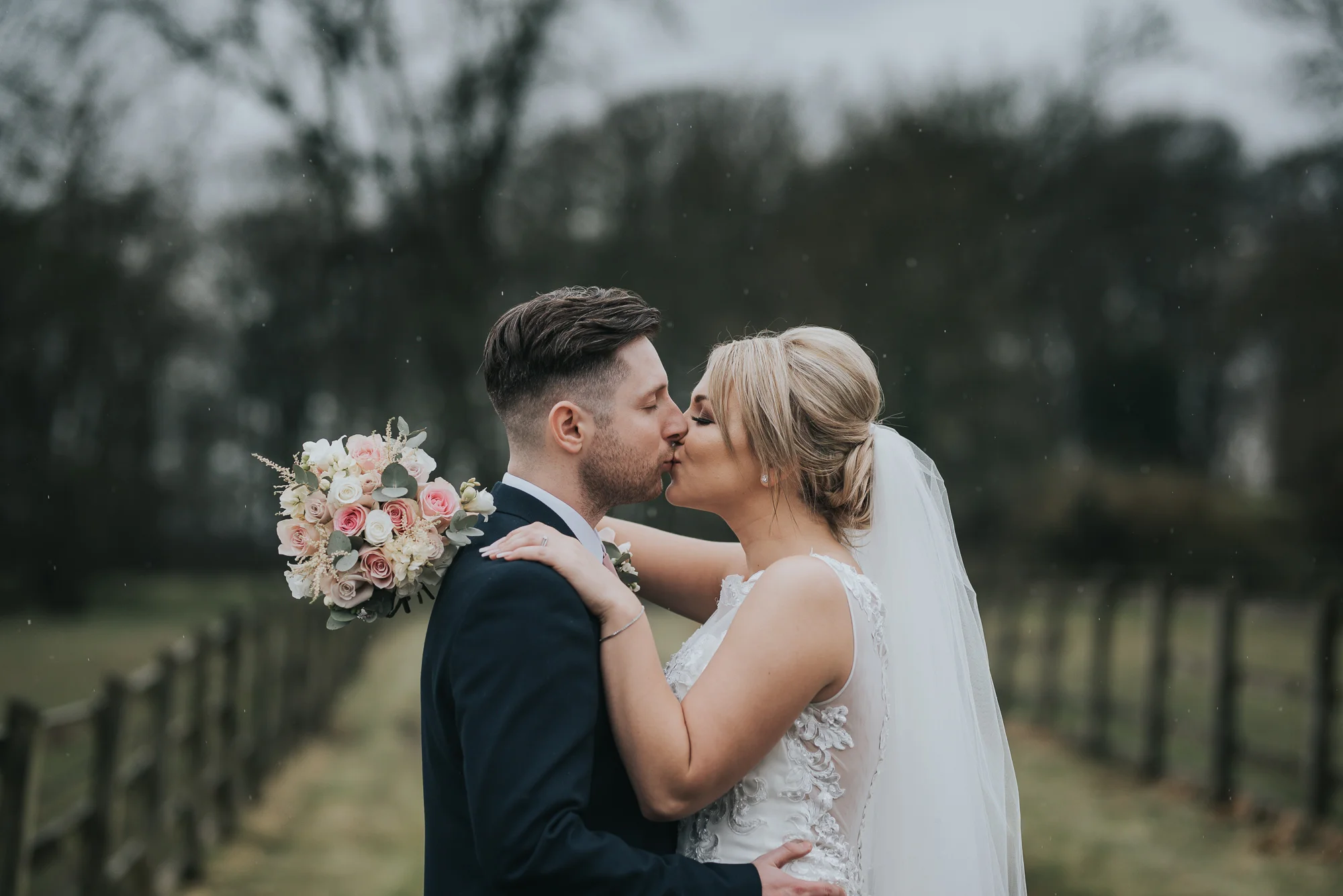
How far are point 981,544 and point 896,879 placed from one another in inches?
309

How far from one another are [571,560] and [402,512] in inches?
13.6

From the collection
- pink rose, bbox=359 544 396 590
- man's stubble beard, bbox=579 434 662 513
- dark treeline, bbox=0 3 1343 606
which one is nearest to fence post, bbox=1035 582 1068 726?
dark treeline, bbox=0 3 1343 606

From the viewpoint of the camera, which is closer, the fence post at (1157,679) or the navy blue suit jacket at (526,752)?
the navy blue suit jacket at (526,752)

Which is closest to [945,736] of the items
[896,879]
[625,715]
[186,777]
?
[896,879]

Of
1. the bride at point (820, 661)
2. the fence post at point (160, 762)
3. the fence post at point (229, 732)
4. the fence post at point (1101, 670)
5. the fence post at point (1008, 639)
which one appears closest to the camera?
the bride at point (820, 661)

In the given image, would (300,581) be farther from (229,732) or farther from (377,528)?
(229,732)

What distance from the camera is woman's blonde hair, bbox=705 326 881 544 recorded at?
7.73 ft

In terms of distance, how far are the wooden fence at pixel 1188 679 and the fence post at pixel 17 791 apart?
7.22 m

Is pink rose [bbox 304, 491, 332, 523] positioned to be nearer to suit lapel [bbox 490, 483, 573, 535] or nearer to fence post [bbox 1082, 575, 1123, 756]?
suit lapel [bbox 490, 483, 573, 535]

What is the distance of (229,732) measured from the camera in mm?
7332

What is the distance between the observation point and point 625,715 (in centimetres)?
191

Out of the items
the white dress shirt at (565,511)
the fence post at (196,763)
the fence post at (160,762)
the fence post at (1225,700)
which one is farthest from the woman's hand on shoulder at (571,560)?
the fence post at (1225,700)

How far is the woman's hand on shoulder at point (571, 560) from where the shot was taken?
1871 mm

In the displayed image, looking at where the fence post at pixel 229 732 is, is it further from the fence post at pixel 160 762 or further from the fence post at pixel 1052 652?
the fence post at pixel 1052 652
